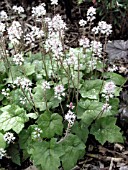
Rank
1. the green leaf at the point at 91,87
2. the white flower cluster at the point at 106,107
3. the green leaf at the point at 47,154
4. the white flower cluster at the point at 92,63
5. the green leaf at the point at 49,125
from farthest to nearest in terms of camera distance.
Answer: the white flower cluster at the point at 92,63
the green leaf at the point at 91,87
the green leaf at the point at 49,125
the green leaf at the point at 47,154
the white flower cluster at the point at 106,107

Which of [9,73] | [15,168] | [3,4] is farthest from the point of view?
[3,4]

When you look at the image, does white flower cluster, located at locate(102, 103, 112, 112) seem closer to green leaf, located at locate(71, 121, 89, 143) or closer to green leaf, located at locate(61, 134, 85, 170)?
green leaf, located at locate(71, 121, 89, 143)

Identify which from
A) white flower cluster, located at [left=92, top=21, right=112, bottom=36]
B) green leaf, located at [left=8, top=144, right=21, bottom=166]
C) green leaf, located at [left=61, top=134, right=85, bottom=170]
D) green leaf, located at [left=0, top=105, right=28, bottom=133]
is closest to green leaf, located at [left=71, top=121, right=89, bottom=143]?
green leaf, located at [left=61, top=134, right=85, bottom=170]

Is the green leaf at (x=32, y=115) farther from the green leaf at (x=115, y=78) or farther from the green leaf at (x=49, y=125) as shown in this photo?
the green leaf at (x=115, y=78)

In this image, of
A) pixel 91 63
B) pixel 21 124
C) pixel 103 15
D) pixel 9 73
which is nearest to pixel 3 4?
pixel 103 15

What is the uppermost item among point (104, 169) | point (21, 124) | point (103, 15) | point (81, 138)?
point (103, 15)

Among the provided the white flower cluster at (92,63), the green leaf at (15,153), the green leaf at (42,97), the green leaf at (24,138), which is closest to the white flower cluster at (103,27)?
the white flower cluster at (92,63)

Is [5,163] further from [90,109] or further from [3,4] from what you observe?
[3,4]
